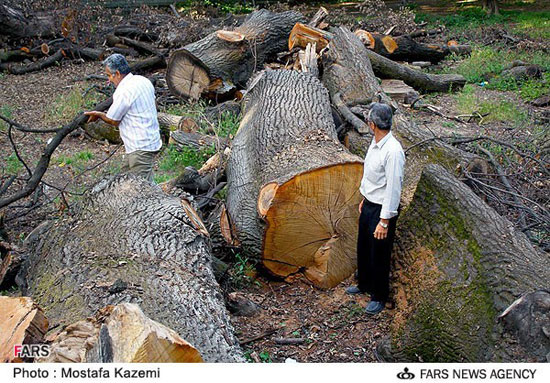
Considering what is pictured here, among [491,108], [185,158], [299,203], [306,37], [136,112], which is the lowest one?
[491,108]

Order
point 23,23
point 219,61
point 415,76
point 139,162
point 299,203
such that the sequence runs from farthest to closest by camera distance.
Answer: point 23,23 → point 415,76 → point 219,61 → point 139,162 → point 299,203

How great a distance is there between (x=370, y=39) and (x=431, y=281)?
25.9 feet

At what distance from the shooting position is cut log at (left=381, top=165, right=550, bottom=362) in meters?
3.66

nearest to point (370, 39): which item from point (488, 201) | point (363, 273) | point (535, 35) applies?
point (535, 35)

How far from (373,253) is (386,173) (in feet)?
2.24

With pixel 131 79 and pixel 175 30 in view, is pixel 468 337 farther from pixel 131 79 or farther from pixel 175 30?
pixel 175 30

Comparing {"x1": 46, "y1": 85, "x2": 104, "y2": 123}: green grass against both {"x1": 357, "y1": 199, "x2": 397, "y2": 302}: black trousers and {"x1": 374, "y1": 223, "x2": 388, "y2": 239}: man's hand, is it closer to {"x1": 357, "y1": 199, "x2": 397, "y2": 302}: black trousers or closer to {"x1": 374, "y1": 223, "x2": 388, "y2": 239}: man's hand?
{"x1": 357, "y1": 199, "x2": 397, "y2": 302}: black trousers

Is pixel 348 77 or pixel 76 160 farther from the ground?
pixel 348 77

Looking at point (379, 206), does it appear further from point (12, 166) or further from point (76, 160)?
point (12, 166)

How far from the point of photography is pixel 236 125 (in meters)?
8.05

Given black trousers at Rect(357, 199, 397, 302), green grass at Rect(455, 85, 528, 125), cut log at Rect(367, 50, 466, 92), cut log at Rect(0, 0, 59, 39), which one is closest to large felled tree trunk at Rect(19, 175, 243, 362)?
black trousers at Rect(357, 199, 397, 302)

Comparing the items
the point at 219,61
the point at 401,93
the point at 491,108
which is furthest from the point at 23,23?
the point at 491,108

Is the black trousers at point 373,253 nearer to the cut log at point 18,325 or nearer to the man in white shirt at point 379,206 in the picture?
the man in white shirt at point 379,206

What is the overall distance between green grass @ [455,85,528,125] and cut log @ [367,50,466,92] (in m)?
0.39
